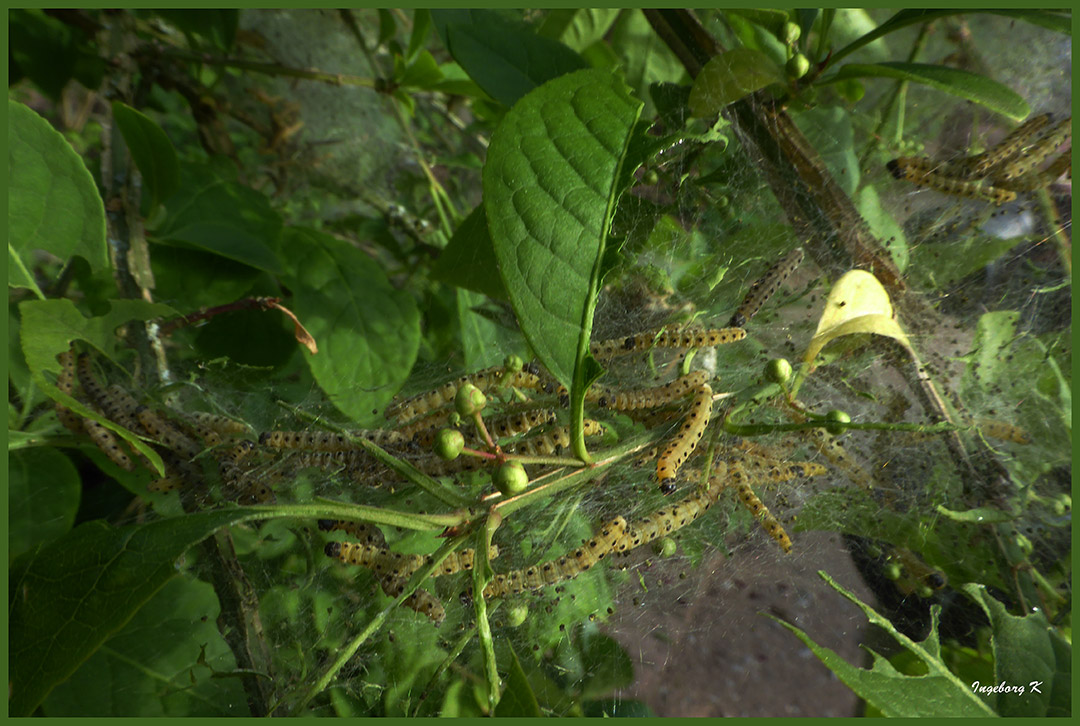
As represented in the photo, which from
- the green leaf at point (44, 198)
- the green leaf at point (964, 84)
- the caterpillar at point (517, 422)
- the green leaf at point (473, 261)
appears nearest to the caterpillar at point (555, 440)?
the caterpillar at point (517, 422)

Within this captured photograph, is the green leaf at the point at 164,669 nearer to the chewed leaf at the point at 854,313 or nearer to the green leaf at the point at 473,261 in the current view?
the green leaf at the point at 473,261

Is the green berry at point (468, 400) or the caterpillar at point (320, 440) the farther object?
the caterpillar at point (320, 440)

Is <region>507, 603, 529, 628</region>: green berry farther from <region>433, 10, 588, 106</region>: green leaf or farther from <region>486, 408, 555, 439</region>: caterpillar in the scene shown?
<region>433, 10, 588, 106</region>: green leaf

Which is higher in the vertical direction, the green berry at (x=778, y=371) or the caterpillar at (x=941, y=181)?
the caterpillar at (x=941, y=181)

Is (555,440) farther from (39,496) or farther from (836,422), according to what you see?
(39,496)

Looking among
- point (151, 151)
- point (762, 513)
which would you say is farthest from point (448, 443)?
point (151, 151)

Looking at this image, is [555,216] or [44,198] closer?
[555,216]

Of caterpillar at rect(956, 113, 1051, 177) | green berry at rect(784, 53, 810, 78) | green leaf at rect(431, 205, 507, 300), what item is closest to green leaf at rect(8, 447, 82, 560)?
green leaf at rect(431, 205, 507, 300)
